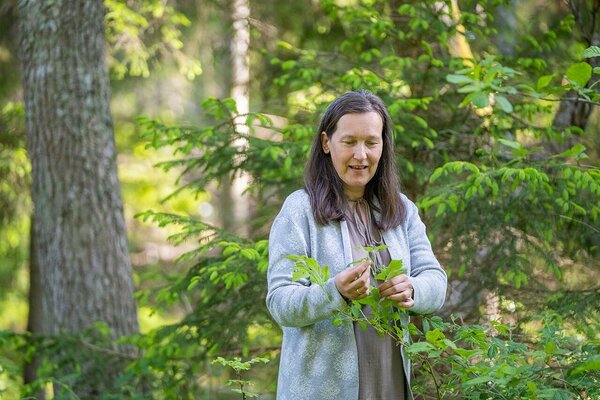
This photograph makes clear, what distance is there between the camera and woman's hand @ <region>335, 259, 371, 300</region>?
2473 millimetres

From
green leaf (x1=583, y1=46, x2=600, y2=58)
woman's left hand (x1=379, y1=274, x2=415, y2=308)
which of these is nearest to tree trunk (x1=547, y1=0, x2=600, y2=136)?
green leaf (x1=583, y1=46, x2=600, y2=58)

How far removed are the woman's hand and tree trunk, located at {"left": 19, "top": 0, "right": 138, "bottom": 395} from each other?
417cm

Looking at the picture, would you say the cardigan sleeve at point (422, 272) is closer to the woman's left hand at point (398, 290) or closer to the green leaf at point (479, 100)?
the woman's left hand at point (398, 290)

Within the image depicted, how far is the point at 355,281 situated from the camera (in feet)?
8.13

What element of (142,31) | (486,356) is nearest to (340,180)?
(486,356)

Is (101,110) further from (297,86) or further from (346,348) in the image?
(346,348)

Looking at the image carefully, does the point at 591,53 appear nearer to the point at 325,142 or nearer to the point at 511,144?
the point at 511,144

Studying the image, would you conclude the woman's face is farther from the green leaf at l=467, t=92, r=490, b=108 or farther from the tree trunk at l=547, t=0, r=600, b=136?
the tree trunk at l=547, t=0, r=600, b=136

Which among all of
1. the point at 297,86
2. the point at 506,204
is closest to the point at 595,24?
the point at 506,204

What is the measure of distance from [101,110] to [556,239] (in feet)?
11.6

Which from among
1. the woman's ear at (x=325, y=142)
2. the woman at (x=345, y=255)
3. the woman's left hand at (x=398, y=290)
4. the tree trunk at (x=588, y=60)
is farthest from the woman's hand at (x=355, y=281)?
the tree trunk at (x=588, y=60)

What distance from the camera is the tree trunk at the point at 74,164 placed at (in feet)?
20.5

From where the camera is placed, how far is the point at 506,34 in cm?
619

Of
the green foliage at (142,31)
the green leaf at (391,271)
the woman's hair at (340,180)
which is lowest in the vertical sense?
the green leaf at (391,271)
